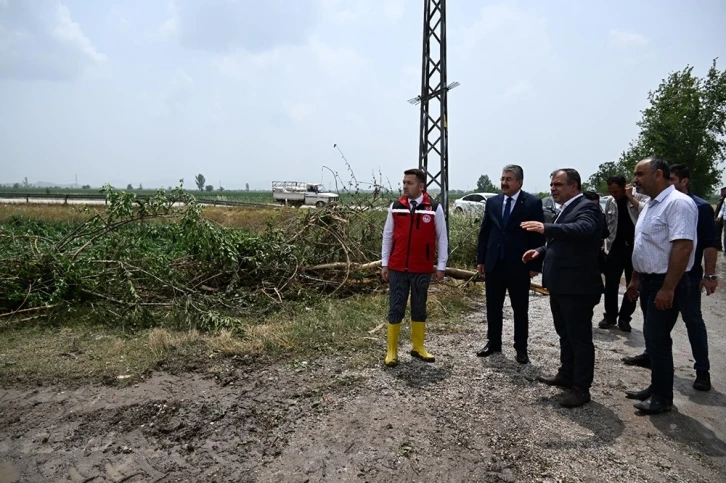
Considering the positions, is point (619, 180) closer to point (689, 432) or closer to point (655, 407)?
point (655, 407)

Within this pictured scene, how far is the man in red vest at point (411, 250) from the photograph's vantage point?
4297mm

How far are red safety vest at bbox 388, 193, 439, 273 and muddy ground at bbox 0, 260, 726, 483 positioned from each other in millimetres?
1009

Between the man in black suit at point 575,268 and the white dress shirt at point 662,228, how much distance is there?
30 cm

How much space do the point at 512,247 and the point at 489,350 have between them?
45.2 inches

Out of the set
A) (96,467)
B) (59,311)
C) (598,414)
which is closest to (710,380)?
(598,414)

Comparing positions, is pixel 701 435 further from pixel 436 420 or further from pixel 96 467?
pixel 96 467

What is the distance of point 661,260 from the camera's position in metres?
3.30

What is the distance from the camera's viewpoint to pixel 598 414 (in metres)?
3.45

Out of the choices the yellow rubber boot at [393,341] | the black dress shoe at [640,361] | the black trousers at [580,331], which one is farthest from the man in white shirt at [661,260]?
the yellow rubber boot at [393,341]

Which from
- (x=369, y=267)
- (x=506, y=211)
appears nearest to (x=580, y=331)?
(x=506, y=211)

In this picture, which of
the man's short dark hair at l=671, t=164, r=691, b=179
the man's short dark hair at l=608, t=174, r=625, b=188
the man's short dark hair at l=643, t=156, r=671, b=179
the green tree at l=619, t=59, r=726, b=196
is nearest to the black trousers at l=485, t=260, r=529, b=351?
the man's short dark hair at l=643, t=156, r=671, b=179

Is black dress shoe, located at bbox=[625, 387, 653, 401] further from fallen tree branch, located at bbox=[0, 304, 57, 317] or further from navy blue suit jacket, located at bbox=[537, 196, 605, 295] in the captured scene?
fallen tree branch, located at bbox=[0, 304, 57, 317]

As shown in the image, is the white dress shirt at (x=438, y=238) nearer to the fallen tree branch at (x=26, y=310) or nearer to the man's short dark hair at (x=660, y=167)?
the man's short dark hair at (x=660, y=167)

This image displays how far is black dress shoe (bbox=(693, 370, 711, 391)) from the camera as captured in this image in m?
3.89
